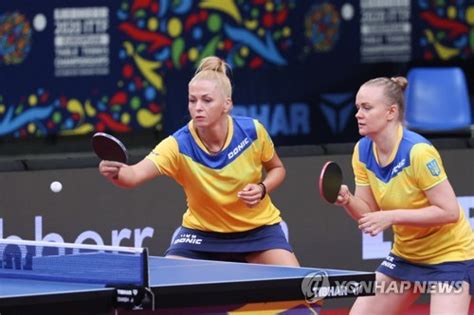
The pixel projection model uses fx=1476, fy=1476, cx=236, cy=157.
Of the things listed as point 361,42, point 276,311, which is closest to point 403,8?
point 361,42

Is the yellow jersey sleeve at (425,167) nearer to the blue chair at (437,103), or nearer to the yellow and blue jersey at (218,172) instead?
the yellow and blue jersey at (218,172)

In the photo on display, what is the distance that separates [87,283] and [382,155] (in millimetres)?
1711

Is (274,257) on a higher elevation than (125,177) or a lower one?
lower

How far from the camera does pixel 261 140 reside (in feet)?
23.6

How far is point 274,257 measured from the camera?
711 centimetres

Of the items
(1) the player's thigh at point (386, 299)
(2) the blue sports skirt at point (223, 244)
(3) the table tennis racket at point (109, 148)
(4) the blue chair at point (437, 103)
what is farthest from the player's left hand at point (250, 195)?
(4) the blue chair at point (437, 103)

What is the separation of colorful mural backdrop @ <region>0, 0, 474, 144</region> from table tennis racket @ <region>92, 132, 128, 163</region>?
3.04 metres

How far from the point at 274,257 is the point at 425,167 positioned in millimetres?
1011

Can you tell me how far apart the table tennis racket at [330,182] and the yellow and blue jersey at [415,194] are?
30 centimetres

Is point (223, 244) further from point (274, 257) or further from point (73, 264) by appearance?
point (73, 264)

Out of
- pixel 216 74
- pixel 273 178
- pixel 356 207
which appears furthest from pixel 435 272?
pixel 216 74

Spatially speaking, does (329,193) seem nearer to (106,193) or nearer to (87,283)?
(87,283)

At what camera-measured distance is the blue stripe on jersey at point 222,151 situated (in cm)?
700

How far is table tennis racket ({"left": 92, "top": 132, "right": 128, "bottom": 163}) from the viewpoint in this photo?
616 centimetres
